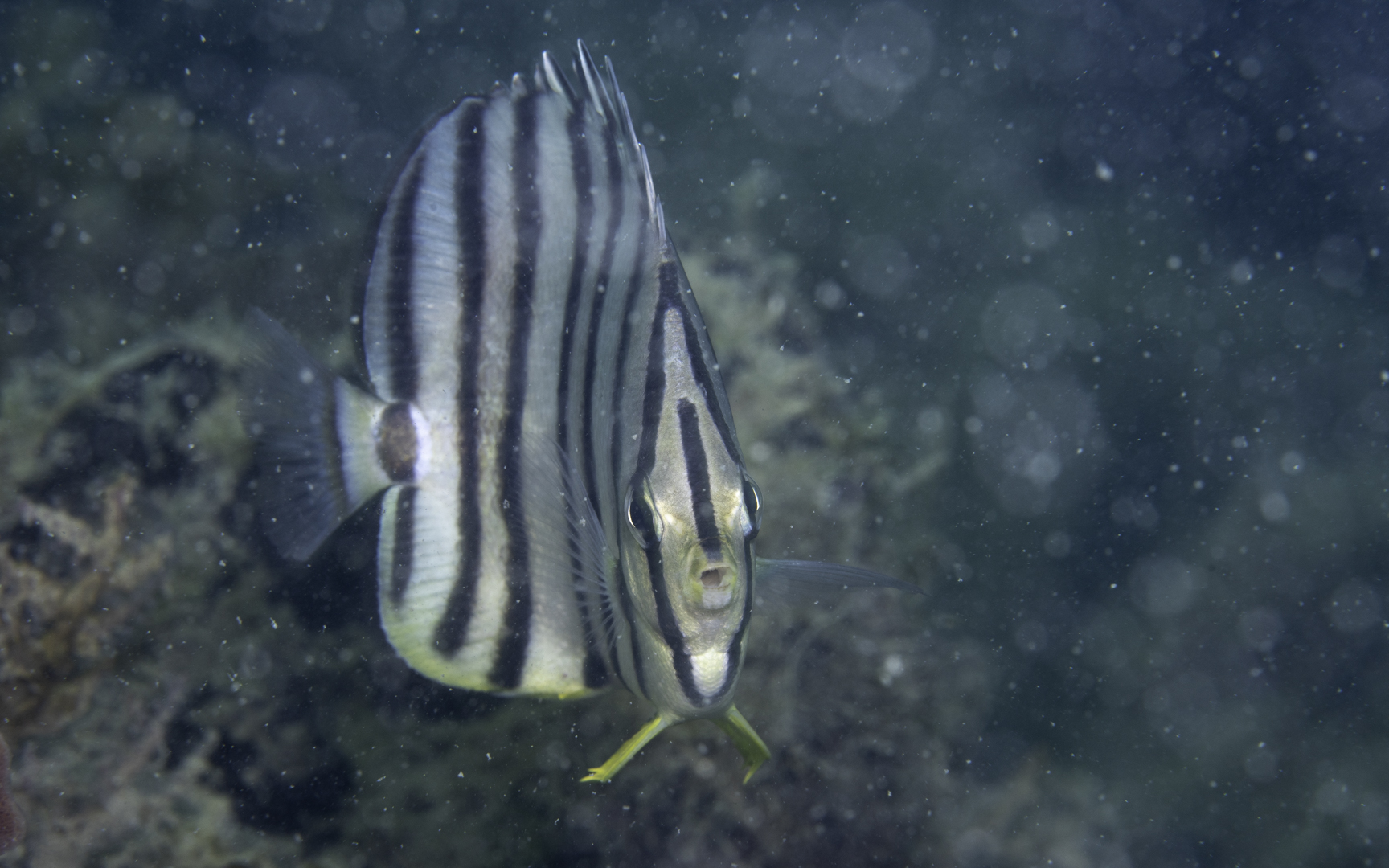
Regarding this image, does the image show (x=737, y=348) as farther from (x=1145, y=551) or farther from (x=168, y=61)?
(x=168, y=61)

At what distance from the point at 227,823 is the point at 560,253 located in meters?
2.62

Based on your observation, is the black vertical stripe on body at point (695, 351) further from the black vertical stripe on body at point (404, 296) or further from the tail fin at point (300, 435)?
the tail fin at point (300, 435)

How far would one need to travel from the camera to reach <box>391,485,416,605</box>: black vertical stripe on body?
1.98 metres

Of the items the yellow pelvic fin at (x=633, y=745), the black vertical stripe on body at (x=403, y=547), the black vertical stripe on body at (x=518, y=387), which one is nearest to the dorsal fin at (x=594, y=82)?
the black vertical stripe on body at (x=518, y=387)

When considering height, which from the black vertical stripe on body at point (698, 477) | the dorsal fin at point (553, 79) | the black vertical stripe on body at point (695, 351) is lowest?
the black vertical stripe on body at point (698, 477)

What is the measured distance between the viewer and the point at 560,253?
6.28 ft

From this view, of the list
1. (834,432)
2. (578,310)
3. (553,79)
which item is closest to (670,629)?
(578,310)

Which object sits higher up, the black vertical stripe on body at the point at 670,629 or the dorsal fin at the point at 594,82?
the dorsal fin at the point at 594,82

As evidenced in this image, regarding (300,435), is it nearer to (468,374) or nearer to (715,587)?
(468,374)

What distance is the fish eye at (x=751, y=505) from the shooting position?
1466 millimetres

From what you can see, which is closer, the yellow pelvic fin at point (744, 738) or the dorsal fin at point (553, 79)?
the yellow pelvic fin at point (744, 738)

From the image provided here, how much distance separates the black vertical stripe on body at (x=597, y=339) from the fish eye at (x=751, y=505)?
0.38 meters

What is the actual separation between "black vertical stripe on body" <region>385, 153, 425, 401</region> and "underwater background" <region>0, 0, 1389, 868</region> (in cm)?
10

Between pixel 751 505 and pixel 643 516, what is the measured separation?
237 millimetres
